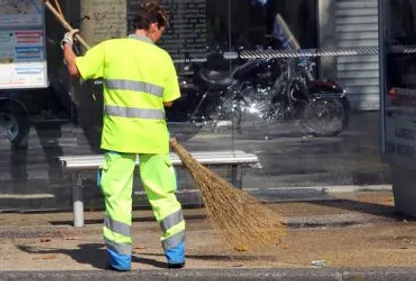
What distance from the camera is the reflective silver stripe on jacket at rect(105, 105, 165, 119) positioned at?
315 inches

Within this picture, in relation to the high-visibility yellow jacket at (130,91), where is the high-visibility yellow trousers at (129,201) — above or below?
below

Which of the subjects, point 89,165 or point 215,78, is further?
point 215,78

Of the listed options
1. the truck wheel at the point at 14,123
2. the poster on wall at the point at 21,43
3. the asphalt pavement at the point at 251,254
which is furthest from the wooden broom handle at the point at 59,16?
the asphalt pavement at the point at 251,254

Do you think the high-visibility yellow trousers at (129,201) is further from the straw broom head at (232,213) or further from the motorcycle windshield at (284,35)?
the motorcycle windshield at (284,35)

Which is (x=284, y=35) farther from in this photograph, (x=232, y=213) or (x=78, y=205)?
(x=232, y=213)

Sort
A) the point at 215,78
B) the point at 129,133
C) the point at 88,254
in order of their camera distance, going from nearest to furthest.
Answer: the point at 129,133 → the point at 88,254 → the point at 215,78

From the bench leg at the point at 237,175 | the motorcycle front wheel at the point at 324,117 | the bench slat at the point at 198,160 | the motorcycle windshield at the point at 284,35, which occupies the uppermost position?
the motorcycle windshield at the point at 284,35

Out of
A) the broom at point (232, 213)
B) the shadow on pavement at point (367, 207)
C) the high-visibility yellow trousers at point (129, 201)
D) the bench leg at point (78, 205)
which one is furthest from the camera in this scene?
the shadow on pavement at point (367, 207)

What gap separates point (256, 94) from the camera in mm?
11352

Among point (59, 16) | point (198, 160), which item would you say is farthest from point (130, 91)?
point (198, 160)

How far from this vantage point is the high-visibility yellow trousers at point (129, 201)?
796 centimetres

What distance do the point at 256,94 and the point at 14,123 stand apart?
227 centimetres

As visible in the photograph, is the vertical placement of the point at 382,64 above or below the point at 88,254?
above

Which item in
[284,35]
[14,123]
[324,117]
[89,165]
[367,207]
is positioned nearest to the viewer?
[89,165]
